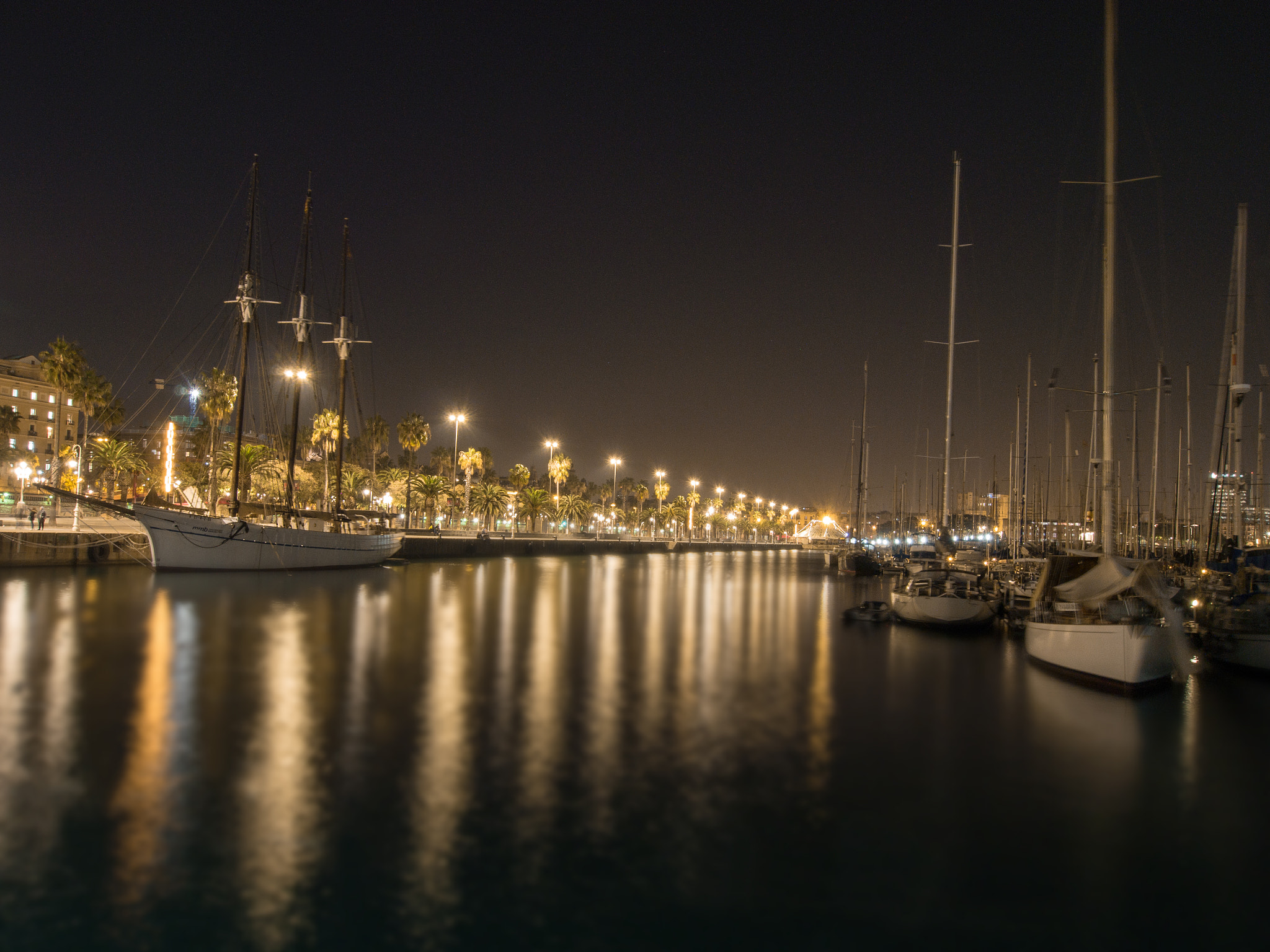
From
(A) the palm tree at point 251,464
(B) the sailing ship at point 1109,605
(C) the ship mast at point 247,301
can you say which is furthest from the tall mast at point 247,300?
(B) the sailing ship at point 1109,605

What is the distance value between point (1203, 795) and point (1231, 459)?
21.7 m

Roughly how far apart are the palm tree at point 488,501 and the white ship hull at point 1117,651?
83.1 meters

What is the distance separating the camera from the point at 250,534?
45188 mm

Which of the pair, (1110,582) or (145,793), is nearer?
(145,793)

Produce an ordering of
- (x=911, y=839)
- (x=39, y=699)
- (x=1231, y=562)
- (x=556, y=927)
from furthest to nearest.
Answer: (x=1231, y=562)
(x=39, y=699)
(x=911, y=839)
(x=556, y=927)

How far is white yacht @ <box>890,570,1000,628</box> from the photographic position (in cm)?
2948

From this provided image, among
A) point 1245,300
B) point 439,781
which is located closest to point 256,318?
point 439,781

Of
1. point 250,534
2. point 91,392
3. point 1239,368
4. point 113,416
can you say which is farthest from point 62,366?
point 1239,368

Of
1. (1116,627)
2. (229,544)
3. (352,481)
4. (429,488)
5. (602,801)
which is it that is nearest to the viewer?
(602,801)

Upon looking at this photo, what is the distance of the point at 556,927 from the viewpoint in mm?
7602

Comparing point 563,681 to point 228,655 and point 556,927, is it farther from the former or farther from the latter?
point 556,927

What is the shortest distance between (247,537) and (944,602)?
1386 inches

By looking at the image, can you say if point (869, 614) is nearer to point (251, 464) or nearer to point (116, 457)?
point (251, 464)

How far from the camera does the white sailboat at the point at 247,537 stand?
42.5 metres
